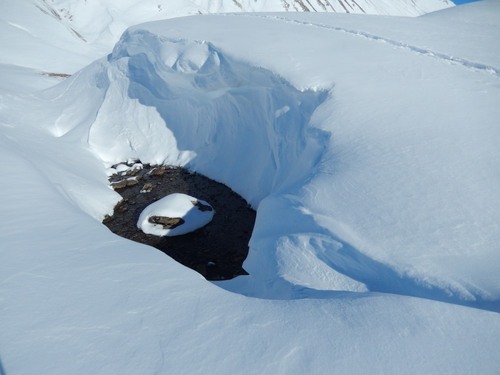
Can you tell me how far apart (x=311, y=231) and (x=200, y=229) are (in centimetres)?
382

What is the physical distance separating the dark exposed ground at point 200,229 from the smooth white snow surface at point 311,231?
14.9 inches

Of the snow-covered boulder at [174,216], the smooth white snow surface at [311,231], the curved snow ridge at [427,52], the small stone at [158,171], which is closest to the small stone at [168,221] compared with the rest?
the snow-covered boulder at [174,216]

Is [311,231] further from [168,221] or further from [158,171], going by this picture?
[158,171]

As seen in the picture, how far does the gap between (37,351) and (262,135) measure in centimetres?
631

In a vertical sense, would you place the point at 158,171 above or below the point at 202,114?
below

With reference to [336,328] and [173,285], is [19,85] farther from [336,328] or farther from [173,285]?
[336,328]

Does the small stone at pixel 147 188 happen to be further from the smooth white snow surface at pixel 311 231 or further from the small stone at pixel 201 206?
the small stone at pixel 201 206

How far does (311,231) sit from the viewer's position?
3.58 meters

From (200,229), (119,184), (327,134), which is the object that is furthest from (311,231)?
(119,184)

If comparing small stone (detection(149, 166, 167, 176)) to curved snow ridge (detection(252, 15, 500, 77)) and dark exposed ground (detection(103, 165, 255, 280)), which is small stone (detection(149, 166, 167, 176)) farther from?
curved snow ridge (detection(252, 15, 500, 77))

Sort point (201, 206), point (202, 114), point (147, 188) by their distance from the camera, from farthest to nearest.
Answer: point (202, 114) → point (147, 188) → point (201, 206)

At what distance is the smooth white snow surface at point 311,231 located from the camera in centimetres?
224

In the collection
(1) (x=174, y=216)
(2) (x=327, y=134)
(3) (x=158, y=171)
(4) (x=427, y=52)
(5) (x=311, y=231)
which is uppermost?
(4) (x=427, y=52)

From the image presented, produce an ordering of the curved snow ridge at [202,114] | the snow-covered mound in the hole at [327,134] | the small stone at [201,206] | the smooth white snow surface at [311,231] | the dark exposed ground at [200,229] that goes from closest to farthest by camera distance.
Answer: the smooth white snow surface at [311,231]
the snow-covered mound in the hole at [327,134]
the dark exposed ground at [200,229]
the curved snow ridge at [202,114]
the small stone at [201,206]
